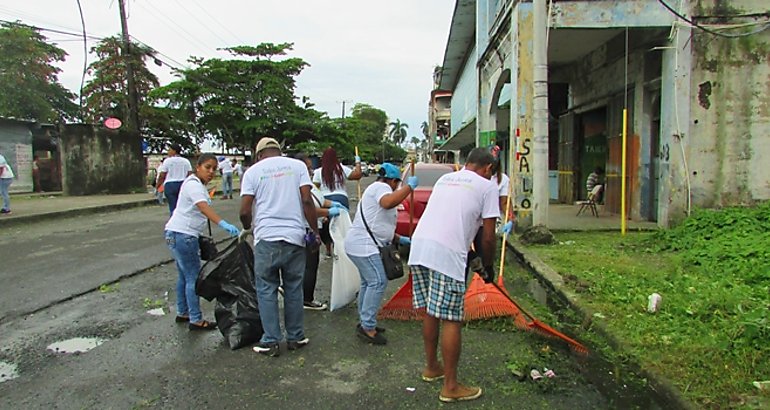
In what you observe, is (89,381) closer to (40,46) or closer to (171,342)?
(171,342)

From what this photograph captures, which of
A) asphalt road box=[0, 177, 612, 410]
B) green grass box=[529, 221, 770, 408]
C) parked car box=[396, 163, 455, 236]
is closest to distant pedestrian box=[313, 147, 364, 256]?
asphalt road box=[0, 177, 612, 410]

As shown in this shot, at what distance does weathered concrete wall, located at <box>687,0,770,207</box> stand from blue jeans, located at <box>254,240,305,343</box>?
316 inches

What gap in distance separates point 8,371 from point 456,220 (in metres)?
3.40

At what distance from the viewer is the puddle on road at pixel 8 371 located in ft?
12.6

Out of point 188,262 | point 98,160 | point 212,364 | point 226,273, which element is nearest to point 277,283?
point 226,273

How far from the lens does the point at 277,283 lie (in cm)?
436

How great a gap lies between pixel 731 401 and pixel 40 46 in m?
40.3

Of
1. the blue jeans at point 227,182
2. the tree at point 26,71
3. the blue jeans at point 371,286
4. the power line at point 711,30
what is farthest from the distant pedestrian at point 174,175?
the tree at point 26,71

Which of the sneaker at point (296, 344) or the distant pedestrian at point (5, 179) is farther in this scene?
the distant pedestrian at point (5, 179)

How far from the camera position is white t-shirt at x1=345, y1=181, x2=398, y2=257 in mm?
4656

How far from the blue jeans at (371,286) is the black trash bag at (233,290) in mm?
893

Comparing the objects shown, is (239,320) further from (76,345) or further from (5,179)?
(5,179)

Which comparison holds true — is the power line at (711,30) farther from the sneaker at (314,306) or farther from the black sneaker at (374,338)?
the black sneaker at (374,338)

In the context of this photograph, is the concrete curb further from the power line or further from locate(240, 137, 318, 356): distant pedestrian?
the power line
